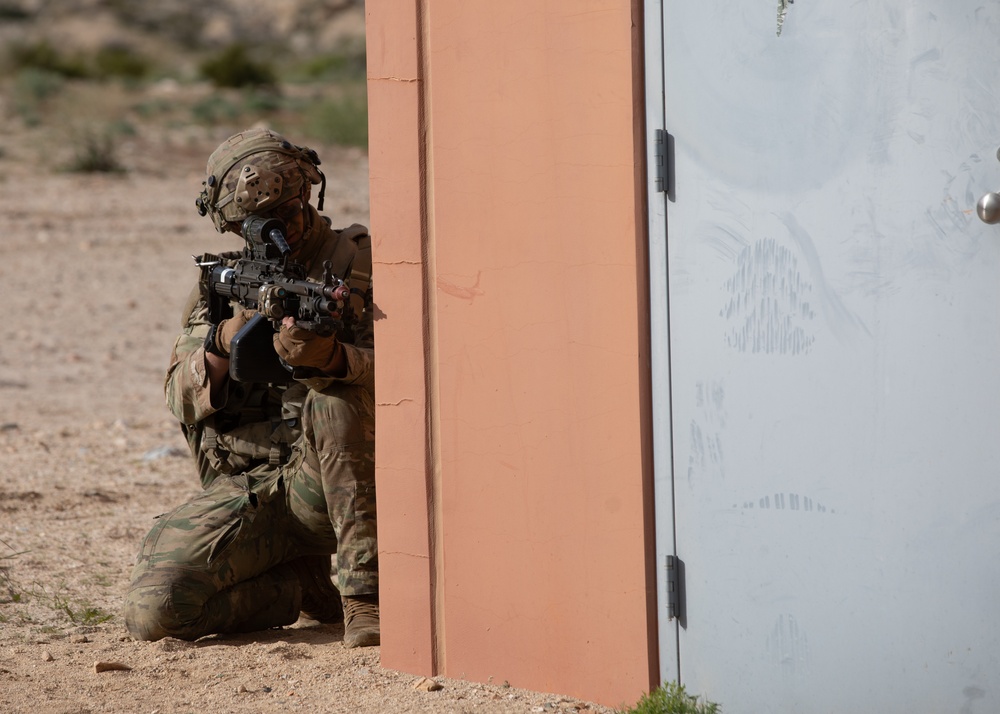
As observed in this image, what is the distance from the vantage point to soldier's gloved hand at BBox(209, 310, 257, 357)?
3770 mm

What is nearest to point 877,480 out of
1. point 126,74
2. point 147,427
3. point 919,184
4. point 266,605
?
point 919,184

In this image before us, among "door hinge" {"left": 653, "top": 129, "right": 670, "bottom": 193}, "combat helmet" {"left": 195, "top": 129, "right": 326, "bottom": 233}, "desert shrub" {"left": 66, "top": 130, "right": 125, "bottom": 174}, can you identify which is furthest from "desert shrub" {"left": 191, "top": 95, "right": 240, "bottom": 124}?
"door hinge" {"left": 653, "top": 129, "right": 670, "bottom": 193}

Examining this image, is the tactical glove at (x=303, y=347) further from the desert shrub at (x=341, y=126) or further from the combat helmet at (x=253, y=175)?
the desert shrub at (x=341, y=126)

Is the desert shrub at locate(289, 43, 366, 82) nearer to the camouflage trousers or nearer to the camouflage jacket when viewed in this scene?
the camouflage jacket

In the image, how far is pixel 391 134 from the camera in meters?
3.28

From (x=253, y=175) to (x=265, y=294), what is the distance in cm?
51

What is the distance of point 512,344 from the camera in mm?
3133

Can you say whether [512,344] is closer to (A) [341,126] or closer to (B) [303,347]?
(B) [303,347]

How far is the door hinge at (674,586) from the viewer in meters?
2.94

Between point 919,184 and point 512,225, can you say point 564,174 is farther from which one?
point 919,184

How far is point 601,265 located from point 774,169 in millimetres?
473

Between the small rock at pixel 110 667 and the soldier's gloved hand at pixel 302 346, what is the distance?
101 centimetres

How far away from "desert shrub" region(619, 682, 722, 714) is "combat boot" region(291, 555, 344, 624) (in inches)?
61.2

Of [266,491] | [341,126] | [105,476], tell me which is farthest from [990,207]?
[341,126]
